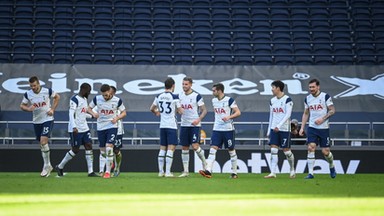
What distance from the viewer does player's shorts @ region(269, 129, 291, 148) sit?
58.0 ft

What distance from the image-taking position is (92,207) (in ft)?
29.1

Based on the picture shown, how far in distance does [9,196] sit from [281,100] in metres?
8.18

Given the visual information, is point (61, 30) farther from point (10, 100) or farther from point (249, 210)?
point (249, 210)

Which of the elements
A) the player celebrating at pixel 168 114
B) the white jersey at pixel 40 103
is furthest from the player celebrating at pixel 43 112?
the player celebrating at pixel 168 114

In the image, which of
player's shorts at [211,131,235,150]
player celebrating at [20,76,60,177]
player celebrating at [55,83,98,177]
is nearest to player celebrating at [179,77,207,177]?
player's shorts at [211,131,235,150]

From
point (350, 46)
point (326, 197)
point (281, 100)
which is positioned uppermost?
point (350, 46)

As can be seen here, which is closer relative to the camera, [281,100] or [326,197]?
[326,197]

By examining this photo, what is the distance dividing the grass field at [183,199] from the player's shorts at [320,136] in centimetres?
384

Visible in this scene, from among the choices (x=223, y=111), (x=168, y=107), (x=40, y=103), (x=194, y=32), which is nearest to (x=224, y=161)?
(x=223, y=111)

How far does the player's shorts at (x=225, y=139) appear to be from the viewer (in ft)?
58.0

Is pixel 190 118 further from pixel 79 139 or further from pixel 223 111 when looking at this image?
pixel 79 139

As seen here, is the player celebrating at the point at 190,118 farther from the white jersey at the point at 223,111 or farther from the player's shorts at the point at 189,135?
the white jersey at the point at 223,111

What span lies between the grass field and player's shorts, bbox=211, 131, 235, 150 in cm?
331

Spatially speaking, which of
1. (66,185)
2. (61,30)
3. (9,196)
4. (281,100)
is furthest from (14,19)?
(9,196)
